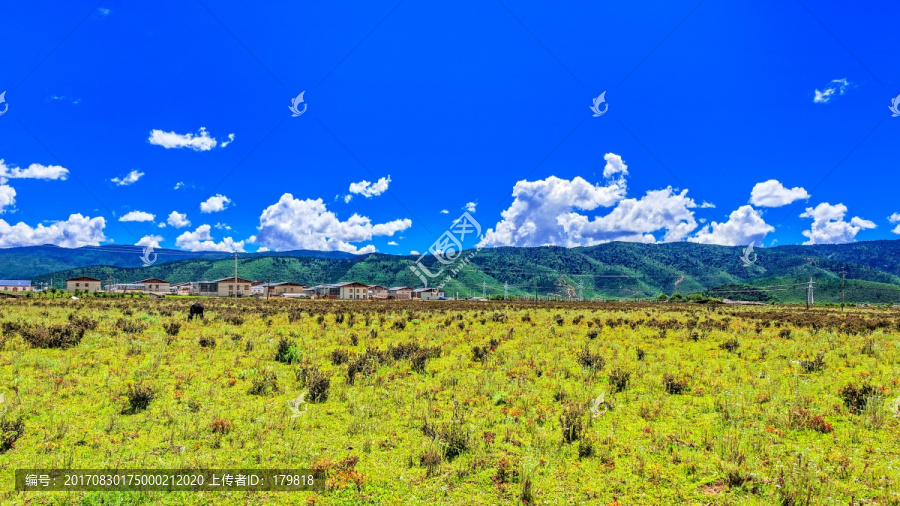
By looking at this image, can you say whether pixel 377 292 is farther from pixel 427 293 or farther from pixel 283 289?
pixel 283 289

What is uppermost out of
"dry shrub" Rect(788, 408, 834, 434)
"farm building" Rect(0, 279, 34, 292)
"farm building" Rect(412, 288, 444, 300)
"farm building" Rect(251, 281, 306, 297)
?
"farm building" Rect(0, 279, 34, 292)

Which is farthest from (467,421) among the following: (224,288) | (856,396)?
(224,288)

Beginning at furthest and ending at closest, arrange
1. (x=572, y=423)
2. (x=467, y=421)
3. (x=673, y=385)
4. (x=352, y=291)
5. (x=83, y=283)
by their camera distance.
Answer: (x=352, y=291) → (x=83, y=283) → (x=673, y=385) → (x=467, y=421) → (x=572, y=423)

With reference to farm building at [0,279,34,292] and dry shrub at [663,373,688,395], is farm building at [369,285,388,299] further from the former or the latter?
dry shrub at [663,373,688,395]

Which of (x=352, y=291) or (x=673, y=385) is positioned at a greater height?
(x=352, y=291)

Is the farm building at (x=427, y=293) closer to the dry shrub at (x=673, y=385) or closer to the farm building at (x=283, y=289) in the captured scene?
the farm building at (x=283, y=289)

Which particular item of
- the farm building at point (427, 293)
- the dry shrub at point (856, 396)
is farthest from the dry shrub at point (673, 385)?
the farm building at point (427, 293)

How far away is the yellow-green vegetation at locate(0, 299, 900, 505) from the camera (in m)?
6.55

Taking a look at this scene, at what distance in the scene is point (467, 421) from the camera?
9398 millimetres

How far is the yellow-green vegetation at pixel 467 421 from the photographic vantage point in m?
6.55

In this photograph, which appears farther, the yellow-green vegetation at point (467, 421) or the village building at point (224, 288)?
the village building at point (224, 288)

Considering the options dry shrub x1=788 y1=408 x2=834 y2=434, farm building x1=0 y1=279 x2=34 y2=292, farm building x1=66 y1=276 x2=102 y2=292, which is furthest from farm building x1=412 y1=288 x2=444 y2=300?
dry shrub x1=788 y1=408 x2=834 y2=434

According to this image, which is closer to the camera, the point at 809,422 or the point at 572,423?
the point at 572,423

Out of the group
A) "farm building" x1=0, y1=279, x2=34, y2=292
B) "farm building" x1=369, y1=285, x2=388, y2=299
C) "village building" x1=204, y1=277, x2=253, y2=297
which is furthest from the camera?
"farm building" x1=369, y1=285, x2=388, y2=299
